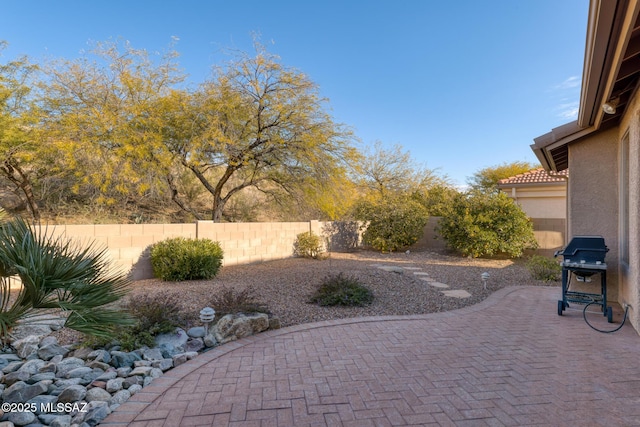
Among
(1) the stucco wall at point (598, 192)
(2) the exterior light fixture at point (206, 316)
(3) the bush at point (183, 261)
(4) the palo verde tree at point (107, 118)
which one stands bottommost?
(2) the exterior light fixture at point (206, 316)

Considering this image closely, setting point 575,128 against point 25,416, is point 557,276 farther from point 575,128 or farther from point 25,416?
point 25,416

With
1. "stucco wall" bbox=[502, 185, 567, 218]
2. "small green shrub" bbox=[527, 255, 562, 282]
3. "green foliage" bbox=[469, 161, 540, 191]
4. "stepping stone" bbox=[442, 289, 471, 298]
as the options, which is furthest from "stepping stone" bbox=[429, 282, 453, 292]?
"green foliage" bbox=[469, 161, 540, 191]

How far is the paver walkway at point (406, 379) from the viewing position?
2582mm

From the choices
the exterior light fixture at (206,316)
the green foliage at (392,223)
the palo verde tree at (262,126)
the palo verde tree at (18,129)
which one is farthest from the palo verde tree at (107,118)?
the green foliage at (392,223)

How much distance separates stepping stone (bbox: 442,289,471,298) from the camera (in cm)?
664

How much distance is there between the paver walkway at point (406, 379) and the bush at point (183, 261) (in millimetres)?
3552

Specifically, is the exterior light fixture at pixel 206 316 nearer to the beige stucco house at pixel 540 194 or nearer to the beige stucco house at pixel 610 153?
the beige stucco house at pixel 610 153

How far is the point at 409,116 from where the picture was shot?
1698 centimetres

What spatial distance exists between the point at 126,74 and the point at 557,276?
1323cm

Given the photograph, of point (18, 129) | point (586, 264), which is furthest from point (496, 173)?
point (18, 129)

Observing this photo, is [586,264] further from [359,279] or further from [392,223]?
[392,223]

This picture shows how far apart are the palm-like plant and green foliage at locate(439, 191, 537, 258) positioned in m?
11.3

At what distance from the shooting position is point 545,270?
8.44m

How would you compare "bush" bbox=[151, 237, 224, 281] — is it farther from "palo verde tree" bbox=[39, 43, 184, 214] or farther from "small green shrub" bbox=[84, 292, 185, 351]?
"palo verde tree" bbox=[39, 43, 184, 214]
